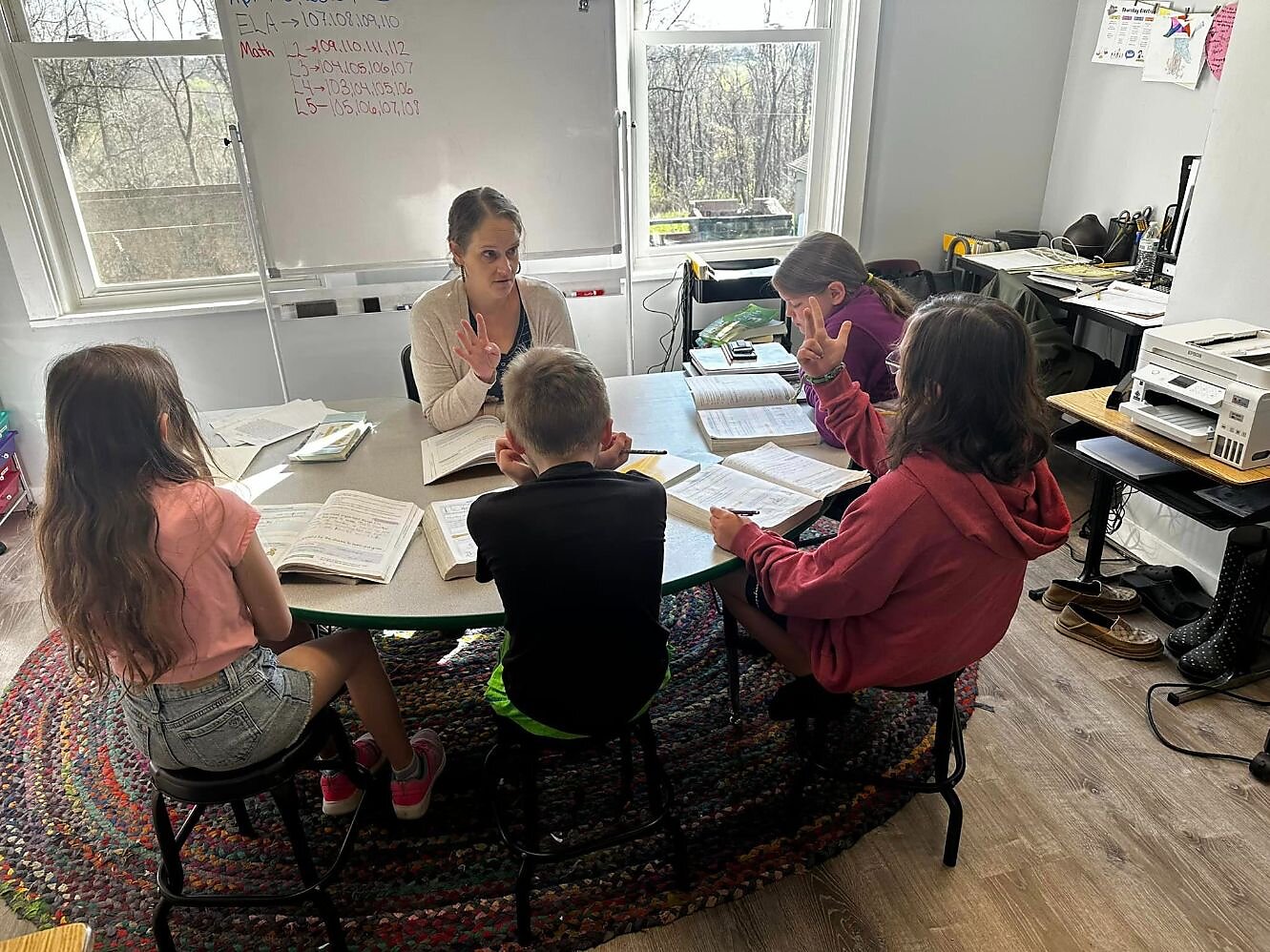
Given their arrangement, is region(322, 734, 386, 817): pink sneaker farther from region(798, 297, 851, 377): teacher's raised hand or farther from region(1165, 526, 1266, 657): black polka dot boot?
region(1165, 526, 1266, 657): black polka dot boot

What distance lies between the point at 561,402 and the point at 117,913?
54.1 inches

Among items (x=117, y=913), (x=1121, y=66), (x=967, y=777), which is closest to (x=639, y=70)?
(x=1121, y=66)

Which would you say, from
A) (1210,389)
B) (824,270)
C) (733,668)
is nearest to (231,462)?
(733,668)

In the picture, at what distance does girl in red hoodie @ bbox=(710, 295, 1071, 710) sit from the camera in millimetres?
1366

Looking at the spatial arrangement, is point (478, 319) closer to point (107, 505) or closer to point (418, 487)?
point (418, 487)

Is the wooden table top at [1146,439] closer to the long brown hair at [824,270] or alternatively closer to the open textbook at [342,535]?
the long brown hair at [824,270]

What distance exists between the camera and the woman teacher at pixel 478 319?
2.13 metres

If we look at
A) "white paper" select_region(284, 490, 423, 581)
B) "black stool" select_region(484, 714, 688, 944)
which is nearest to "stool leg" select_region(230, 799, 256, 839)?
"black stool" select_region(484, 714, 688, 944)

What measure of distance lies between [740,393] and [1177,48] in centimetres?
232

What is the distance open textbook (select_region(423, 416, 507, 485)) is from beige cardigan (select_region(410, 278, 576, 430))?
0.17ft

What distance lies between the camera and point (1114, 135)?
3404mm

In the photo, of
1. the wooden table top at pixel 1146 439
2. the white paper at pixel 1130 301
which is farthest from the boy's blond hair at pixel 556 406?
the white paper at pixel 1130 301

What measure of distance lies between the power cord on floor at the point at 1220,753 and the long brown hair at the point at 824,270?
1.16 metres

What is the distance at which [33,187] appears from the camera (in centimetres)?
298
